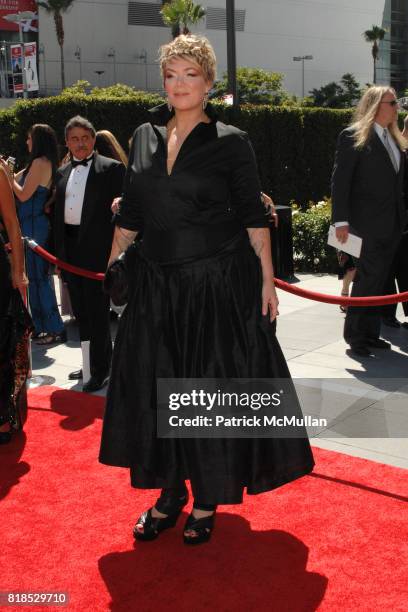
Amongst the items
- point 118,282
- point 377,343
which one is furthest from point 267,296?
point 377,343

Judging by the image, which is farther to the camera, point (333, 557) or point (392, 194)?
point (392, 194)

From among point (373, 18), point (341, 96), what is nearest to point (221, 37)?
point (341, 96)

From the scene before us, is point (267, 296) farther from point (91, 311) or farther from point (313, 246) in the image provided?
point (313, 246)

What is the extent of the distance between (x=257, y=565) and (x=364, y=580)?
Answer: 42cm

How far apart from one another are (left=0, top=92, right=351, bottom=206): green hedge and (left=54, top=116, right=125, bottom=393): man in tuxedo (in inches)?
384

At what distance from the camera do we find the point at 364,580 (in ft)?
9.75

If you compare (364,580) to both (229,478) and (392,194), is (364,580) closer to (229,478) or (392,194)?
(229,478)

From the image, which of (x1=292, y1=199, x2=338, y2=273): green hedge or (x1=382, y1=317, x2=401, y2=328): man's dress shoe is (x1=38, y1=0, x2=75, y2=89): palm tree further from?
(x1=382, y1=317, x2=401, y2=328): man's dress shoe

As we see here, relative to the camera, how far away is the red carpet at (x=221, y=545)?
2.91 meters

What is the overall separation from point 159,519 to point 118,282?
3.36 feet

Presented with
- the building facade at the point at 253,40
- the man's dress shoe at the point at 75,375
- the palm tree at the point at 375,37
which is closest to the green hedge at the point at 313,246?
the man's dress shoe at the point at 75,375

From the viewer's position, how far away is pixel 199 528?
10.9ft

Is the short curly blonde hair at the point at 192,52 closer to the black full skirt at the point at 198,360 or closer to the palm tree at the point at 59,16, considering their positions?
the black full skirt at the point at 198,360

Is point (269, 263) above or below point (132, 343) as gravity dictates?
above
